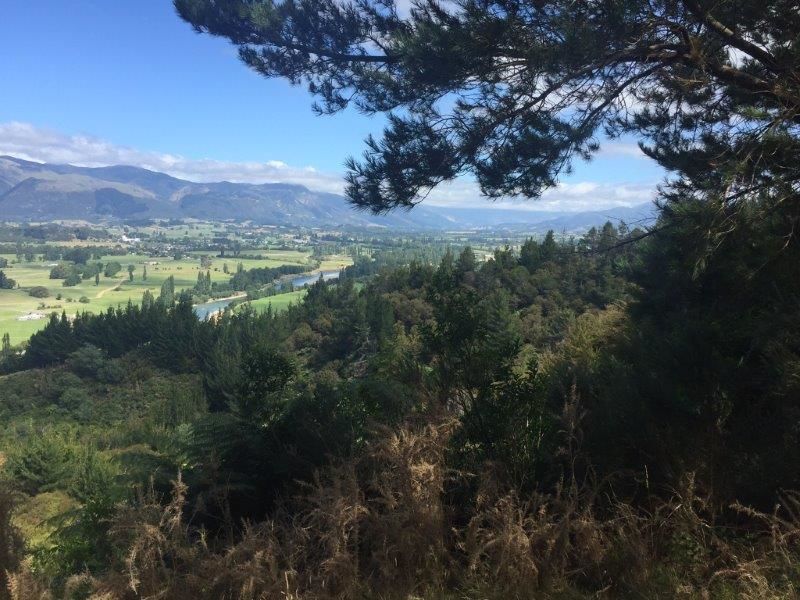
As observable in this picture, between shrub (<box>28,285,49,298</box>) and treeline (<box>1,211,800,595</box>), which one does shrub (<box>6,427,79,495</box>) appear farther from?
shrub (<box>28,285,49,298</box>)

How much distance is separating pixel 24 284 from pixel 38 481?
239 feet

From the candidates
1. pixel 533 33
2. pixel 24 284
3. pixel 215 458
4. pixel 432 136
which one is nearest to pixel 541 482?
pixel 215 458

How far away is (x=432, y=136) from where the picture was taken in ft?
14.5

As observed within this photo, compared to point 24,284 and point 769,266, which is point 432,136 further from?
point 24,284

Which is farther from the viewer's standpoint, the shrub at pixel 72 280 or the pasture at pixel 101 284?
the shrub at pixel 72 280

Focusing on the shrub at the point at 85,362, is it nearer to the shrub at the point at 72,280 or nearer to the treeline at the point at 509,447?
the shrub at the point at 72,280

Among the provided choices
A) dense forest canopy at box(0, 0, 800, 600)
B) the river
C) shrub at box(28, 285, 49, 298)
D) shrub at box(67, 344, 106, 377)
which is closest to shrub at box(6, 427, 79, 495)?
dense forest canopy at box(0, 0, 800, 600)

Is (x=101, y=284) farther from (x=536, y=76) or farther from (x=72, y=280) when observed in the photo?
(x=536, y=76)

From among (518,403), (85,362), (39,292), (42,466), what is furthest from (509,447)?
(39,292)

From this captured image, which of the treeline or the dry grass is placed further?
the treeline

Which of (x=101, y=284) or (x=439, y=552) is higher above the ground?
(x=439, y=552)

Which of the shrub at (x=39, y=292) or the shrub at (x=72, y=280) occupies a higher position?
the shrub at (x=72, y=280)

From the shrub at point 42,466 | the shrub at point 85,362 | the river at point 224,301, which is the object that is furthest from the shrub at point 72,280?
the shrub at point 42,466

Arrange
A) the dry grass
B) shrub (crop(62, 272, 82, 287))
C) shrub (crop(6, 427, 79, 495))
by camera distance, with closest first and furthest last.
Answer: the dry grass < shrub (crop(6, 427, 79, 495)) < shrub (crop(62, 272, 82, 287))
